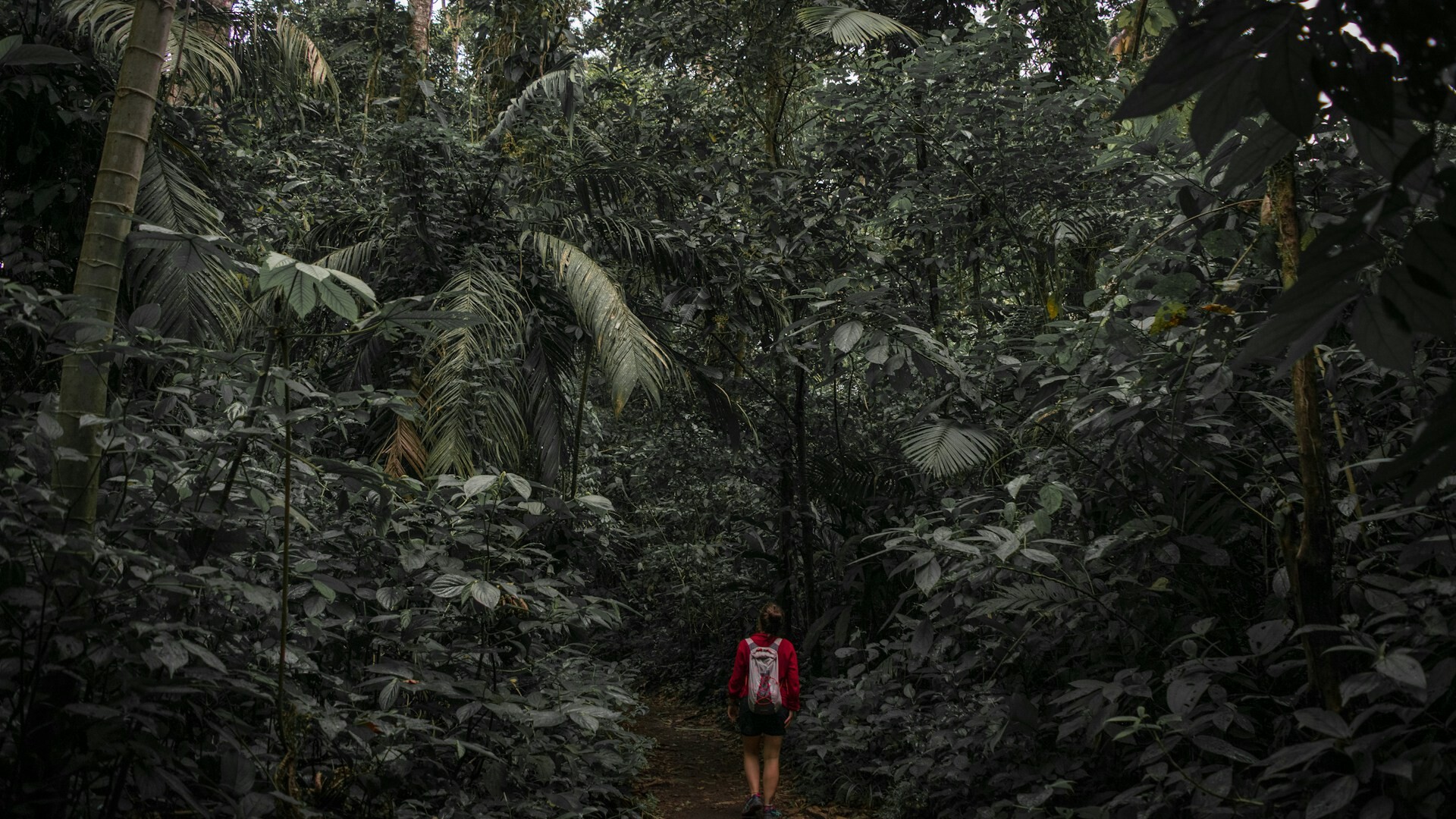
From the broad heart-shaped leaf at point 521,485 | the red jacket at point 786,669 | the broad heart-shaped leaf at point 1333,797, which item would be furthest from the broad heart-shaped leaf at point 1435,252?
the red jacket at point 786,669

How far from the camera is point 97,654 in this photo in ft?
7.18

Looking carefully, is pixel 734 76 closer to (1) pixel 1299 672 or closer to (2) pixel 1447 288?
(1) pixel 1299 672

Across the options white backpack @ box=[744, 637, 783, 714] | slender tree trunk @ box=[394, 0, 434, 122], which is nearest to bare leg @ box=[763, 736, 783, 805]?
white backpack @ box=[744, 637, 783, 714]

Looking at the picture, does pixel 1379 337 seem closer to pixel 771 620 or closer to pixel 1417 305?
pixel 1417 305

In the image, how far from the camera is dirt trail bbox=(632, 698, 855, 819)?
587 cm

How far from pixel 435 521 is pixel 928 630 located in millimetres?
2224

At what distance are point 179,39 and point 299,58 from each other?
1.89 metres

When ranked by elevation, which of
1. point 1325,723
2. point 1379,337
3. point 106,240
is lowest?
point 1325,723

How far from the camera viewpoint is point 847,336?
13.6 ft

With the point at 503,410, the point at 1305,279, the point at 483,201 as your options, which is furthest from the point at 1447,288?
the point at 483,201

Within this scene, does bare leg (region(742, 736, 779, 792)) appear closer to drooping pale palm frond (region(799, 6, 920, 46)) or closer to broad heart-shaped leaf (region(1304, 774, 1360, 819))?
broad heart-shaped leaf (region(1304, 774, 1360, 819))

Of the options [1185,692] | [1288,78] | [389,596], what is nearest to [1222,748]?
[1185,692]

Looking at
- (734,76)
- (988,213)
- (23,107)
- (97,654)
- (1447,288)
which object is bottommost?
(97,654)

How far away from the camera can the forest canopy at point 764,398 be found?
7.38ft
